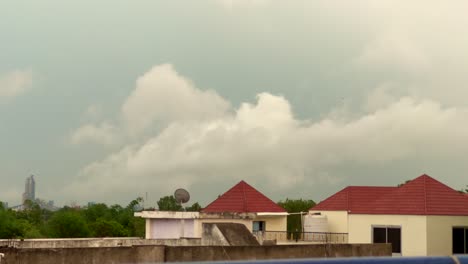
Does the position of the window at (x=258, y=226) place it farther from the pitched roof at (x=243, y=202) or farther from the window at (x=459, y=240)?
the window at (x=459, y=240)

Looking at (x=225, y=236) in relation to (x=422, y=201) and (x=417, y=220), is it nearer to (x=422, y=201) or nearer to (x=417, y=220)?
(x=417, y=220)

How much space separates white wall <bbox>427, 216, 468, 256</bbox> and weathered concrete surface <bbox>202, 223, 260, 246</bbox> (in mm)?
13195

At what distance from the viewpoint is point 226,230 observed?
91.0ft

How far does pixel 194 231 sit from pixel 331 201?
14.3m

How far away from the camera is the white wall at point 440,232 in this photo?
36.8 metres

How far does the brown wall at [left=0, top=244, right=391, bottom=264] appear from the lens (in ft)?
62.3

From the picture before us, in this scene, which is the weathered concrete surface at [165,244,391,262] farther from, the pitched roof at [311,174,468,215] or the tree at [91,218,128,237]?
the tree at [91,218,128,237]

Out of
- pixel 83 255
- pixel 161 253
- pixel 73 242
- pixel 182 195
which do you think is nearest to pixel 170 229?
pixel 182 195

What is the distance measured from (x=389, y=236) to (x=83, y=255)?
74.4 ft

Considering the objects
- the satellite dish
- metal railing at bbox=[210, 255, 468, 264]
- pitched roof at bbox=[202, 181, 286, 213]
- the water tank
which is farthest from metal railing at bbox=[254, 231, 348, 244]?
metal railing at bbox=[210, 255, 468, 264]

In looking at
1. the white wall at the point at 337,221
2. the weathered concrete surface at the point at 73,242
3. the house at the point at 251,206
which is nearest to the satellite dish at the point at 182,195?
the house at the point at 251,206

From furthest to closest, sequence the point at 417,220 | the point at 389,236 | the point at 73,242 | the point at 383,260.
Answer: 1. the point at 389,236
2. the point at 417,220
3. the point at 73,242
4. the point at 383,260

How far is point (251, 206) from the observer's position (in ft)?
144

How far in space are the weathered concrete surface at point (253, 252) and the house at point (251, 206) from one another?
17.2 meters
